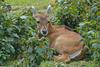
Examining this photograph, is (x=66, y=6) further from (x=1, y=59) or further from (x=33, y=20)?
(x=1, y=59)

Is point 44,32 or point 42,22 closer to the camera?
point 44,32

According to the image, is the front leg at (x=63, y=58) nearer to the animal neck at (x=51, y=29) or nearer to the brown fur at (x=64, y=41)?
the brown fur at (x=64, y=41)

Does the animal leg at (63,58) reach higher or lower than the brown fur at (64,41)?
lower

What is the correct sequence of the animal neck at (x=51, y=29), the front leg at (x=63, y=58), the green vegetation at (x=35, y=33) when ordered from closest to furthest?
1. the green vegetation at (x=35, y=33)
2. the front leg at (x=63, y=58)
3. the animal neck at (x=51, y=29)

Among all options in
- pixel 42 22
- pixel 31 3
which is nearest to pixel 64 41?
pixel 42 22

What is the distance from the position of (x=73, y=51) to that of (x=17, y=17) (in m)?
1.62

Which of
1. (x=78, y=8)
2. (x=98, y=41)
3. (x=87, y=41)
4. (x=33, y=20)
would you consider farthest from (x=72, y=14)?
(x=98, y=41)

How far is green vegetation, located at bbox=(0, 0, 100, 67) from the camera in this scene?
857cm

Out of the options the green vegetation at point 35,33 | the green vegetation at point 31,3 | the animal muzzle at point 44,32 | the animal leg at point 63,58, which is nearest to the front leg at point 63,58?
the animal leg at point 63,58

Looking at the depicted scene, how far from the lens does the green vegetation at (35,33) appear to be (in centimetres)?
857

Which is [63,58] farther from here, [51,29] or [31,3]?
[31,3]

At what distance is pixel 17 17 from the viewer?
36.6 feet

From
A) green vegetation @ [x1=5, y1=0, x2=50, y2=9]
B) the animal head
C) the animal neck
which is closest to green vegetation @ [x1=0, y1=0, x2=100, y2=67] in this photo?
the animal head

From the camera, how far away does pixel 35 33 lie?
1087 cm
